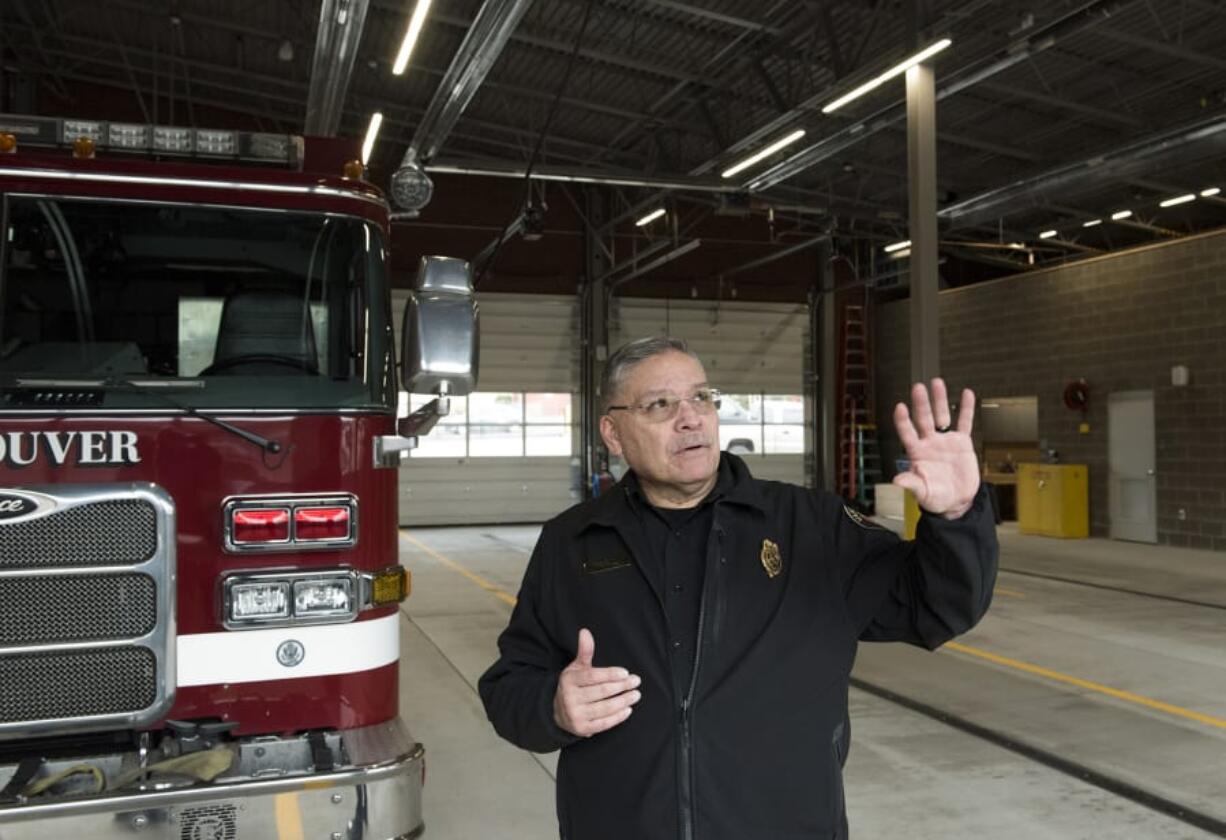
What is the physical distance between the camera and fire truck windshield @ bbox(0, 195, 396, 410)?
3.43 metres

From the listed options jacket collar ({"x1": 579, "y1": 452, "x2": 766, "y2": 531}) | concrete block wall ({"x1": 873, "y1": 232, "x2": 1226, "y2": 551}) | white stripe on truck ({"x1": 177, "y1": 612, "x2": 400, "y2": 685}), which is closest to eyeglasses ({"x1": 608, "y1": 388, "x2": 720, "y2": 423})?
jacket collar ({"x1": 579, "y1": 452, "x2": 766, "y2": 531})

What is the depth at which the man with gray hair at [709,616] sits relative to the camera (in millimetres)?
1845

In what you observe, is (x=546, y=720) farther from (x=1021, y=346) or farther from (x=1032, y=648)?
(x=1021, y=346)

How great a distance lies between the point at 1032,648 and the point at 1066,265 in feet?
40.0

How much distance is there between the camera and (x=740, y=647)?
1.92 metres

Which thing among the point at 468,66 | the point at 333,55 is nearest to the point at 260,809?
the point at 333,55

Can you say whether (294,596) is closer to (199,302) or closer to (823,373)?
(199,302)

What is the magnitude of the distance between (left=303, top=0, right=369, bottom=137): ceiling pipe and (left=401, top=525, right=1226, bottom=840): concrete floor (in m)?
5.57

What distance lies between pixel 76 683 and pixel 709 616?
2.32m

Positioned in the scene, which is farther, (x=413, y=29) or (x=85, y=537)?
(x=413, y=29)

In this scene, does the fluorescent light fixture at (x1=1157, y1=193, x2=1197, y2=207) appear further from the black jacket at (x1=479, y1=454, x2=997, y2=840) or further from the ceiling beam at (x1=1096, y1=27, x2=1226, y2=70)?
the black jacket at (x1=479, y1=454, x2=997, y2=840)

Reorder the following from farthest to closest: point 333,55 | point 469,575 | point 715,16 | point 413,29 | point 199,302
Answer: point 469,575 → point 715,16 → point 333,55 → point 413,29 → point 199,302

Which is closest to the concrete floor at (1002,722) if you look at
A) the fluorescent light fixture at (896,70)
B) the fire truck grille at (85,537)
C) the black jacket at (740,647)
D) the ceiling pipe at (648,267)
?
the fire truck grille at (85,537)

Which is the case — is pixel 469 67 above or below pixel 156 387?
above
